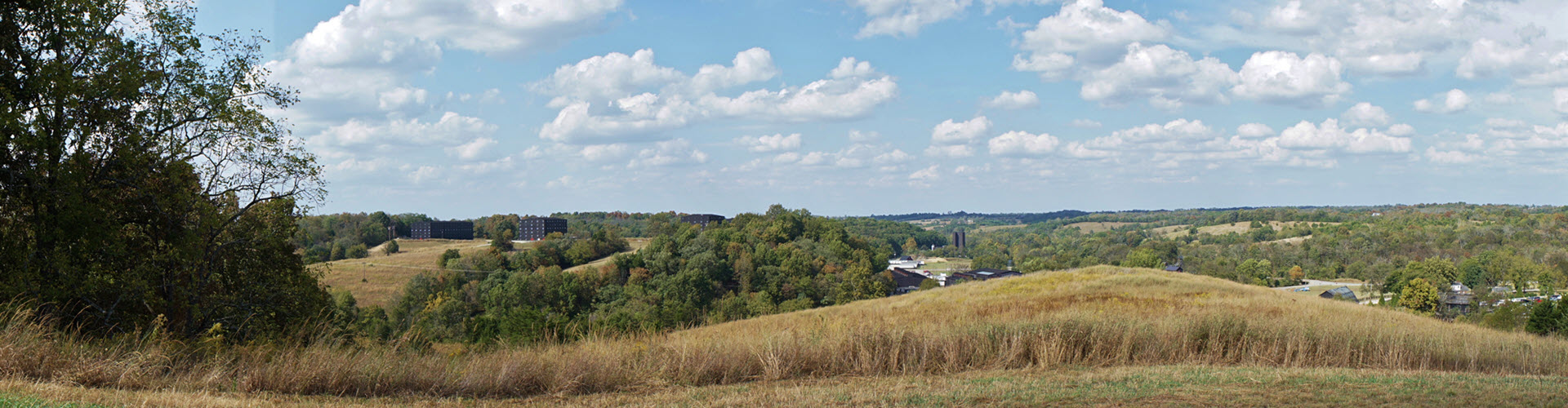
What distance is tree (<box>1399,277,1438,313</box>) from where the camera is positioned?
5238cm

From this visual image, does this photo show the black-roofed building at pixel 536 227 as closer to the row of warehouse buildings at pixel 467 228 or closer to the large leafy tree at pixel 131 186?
the row of warehouse buildings at pixel 467 228

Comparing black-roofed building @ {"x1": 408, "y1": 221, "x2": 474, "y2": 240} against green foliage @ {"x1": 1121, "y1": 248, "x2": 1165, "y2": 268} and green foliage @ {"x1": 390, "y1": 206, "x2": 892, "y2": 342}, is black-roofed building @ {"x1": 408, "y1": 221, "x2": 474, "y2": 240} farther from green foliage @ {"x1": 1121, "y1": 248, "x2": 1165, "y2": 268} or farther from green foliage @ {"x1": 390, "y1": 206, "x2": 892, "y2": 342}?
green foliage @ {"x1": 1121, "y1": 248, "x2": 1165, "y2": 268}

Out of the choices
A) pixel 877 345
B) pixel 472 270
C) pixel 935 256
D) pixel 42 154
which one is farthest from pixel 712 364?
pixel 935 256

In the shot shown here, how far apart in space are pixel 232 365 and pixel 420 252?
114 meters

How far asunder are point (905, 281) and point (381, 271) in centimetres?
5764

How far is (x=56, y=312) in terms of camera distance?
13445mm

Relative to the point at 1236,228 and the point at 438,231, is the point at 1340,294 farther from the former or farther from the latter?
the point at 1236,228

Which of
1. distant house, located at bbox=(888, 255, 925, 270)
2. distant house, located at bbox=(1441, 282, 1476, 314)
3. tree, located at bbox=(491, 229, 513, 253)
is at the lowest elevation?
distant house, located at bbox=(888, 255, 925, 270)

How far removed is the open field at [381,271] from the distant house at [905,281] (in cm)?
4872

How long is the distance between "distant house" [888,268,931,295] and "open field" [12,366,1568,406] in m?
84.8

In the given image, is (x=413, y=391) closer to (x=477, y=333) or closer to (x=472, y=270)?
(x=477, y=333)

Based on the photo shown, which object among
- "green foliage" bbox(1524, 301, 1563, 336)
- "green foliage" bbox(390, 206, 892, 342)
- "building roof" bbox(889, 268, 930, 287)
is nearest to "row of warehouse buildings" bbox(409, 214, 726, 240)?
"green foliage" bbox(390, 206, 892, 342)

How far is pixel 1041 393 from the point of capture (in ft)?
24.9

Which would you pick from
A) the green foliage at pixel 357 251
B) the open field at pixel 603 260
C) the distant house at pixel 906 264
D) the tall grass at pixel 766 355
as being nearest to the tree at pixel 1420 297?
the tall grass at pixel 766 355
